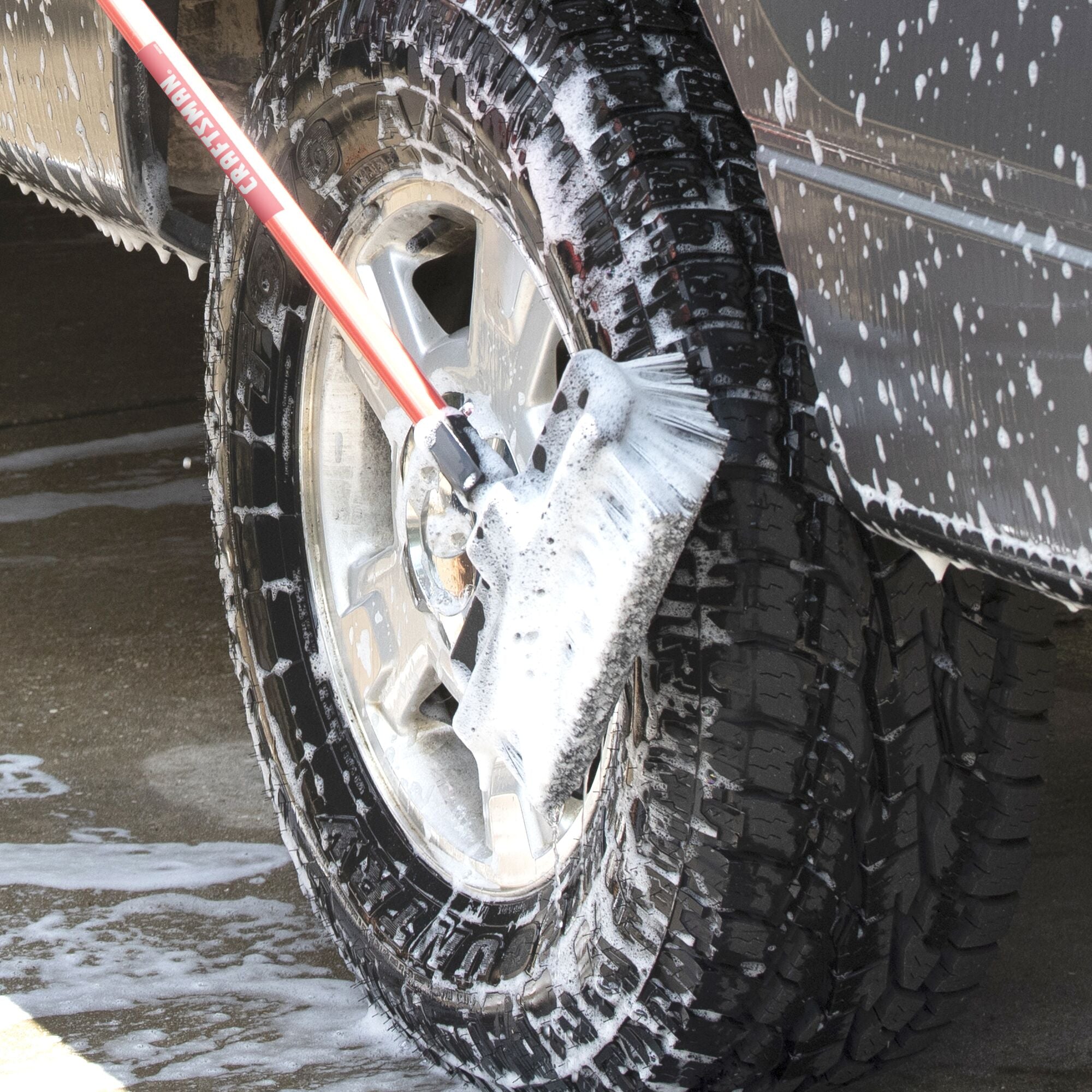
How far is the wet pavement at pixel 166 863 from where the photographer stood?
164 centimetres

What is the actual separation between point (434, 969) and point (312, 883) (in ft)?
0.95

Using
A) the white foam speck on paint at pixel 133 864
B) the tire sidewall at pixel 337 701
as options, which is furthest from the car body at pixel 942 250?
the white foam speck on paint at pixel 133 864

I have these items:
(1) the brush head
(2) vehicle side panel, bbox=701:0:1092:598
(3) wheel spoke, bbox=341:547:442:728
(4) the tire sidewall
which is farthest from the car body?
(3) wheel spoke, bbox=341:547:442:728

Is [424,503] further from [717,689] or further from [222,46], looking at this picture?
[222,46]

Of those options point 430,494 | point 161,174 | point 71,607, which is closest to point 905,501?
point 430,494

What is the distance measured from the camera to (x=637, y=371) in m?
1.14

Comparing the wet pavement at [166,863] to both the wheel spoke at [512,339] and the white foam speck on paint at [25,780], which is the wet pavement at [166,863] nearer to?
the white foam speck on paint at [25,780]

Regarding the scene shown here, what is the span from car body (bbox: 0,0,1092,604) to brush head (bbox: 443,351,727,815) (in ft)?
0.39

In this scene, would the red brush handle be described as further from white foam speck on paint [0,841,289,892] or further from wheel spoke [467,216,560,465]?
white foam speck on paint [0,841,289,892]

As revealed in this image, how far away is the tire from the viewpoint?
3.84ft

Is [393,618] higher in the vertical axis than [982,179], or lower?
lower

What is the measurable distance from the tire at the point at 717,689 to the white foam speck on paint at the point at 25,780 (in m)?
1.03

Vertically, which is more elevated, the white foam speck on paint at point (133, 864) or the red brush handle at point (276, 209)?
the red brush handle at point (276, 209)

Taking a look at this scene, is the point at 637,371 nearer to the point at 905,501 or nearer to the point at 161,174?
the point at 905,501
